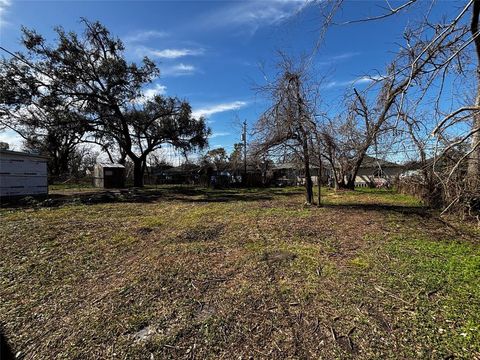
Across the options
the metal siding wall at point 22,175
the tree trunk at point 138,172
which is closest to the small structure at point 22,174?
the metal siding wall at point 22,175

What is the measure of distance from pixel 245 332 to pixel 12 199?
42.1ft

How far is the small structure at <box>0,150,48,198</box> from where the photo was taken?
35.9ft

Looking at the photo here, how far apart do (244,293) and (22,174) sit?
12864 millimetres

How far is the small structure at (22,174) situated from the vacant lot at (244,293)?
7538 millimetres

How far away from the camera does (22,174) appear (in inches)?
457

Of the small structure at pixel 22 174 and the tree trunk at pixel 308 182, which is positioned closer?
the tree trunk at pixel 308 182

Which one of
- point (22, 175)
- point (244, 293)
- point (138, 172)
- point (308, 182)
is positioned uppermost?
point (138, 172)

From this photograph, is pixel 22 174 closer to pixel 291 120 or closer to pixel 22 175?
pixel 22 175

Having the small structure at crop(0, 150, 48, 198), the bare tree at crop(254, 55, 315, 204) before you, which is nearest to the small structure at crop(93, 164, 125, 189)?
the small structure at crop(0, 150, 48, 198)

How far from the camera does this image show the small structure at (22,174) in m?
10.9

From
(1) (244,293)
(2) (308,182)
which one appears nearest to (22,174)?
(2) (308,182)

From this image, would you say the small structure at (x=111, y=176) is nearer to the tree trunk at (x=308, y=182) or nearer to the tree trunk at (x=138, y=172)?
the tree trunk at (x=138, y=172)

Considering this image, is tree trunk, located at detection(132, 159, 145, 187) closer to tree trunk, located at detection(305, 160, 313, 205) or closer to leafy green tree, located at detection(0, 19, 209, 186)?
leafy green tree, located at detection(0, 19, 209, 186)

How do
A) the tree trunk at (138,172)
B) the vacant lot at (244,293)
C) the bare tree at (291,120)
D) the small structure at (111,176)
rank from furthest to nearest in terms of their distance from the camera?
the small structure at (111,176) → the tree trunk at (138,172) → the bare tree at (291,120) → the vacant lot at (244,293)
